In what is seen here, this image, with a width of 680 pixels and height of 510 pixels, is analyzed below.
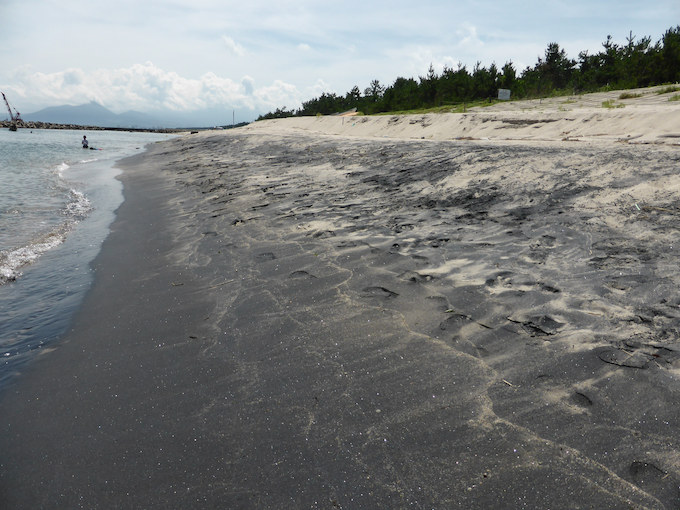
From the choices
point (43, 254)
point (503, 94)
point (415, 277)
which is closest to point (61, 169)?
point (43, 254)

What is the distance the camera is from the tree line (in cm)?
2159

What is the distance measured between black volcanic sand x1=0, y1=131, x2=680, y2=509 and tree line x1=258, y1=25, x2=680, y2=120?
22.6m

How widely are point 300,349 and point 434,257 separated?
6.78 ft

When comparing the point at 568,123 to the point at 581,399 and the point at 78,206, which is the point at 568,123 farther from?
the point at 78,206

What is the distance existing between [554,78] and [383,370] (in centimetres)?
4160

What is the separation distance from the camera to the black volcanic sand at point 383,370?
1.95m

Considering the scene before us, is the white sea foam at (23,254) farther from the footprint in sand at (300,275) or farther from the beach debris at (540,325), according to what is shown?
the beach debris at (540,325)

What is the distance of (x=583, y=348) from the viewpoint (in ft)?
8.70

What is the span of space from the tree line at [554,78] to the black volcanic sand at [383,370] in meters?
22.6

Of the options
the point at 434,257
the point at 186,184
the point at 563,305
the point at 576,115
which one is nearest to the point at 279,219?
the point at 434,257

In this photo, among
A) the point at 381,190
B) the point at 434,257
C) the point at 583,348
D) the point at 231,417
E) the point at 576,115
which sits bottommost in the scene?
the point at 231,417

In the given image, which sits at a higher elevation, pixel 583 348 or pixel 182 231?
pixel 182 231

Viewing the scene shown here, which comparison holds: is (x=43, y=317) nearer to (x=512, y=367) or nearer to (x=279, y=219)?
(x=279, y=219)

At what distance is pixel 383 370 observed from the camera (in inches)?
107
